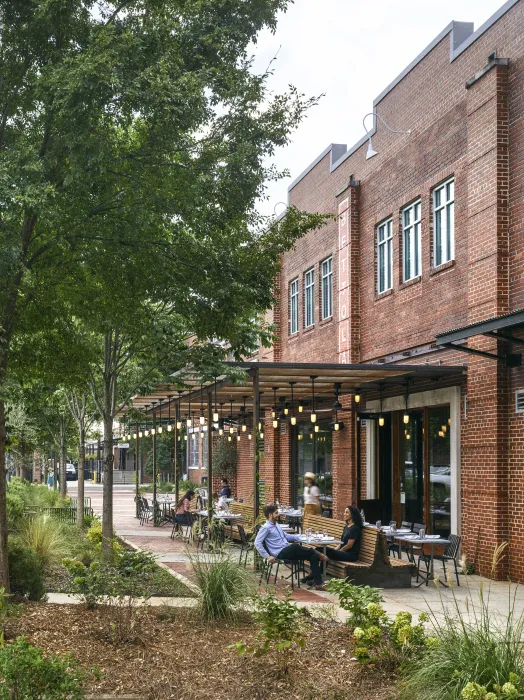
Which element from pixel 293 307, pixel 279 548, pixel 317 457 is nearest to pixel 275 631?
pixel 279 548

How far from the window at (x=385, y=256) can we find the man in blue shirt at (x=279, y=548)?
28.8 ft

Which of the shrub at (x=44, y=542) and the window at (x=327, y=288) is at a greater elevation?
the window at (x=327, y=288)

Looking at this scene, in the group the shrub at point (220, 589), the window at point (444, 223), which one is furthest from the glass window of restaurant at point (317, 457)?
the shrub at point (220, 589)

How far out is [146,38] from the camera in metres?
10.4

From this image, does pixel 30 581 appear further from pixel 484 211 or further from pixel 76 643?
pixel 484 211

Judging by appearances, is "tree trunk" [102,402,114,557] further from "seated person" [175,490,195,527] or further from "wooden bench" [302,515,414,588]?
"wooden bench" [302,515,414,588]

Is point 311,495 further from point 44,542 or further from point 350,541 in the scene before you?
point 44,542

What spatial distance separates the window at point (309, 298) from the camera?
91.4 feet

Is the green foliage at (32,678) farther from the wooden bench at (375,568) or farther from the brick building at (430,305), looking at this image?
the brick building at (430,305)

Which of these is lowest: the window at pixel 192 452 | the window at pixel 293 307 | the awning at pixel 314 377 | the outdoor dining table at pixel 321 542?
the window at pixel 192 452

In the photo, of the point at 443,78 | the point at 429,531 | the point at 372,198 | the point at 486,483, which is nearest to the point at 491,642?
the point at 486,483

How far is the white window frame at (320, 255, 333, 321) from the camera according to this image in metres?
26.0

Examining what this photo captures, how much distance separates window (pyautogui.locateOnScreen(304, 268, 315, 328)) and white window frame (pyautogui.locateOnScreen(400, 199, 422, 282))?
6.99 meters

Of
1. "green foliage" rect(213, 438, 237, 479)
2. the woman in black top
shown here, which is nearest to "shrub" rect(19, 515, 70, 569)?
the woman in black top
